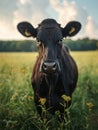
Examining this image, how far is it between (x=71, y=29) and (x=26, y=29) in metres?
0.84

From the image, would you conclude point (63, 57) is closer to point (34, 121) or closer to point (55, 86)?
point (55, 86)

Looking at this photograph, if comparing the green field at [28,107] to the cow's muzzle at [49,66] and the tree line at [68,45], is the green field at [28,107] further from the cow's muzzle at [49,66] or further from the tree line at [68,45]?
the tree line at [68,45]

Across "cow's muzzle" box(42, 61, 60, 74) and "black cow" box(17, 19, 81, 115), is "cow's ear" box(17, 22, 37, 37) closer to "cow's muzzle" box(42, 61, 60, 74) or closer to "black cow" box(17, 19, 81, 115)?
"black cow" box(17, 19, 81, 115)

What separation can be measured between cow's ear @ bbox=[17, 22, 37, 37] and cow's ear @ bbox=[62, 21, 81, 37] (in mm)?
555

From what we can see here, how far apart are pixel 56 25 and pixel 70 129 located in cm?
187

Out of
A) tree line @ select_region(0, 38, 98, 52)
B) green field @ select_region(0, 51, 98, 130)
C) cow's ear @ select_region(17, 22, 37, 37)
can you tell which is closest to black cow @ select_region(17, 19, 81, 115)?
cow's ear @ select_region(17, 22, 37, 37)

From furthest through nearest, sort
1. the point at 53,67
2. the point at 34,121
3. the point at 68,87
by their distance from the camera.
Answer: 1. the point at 68,87
2. the point at 34,121
3. the point at 53,67

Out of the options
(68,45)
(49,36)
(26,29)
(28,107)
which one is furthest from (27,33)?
(68,45)

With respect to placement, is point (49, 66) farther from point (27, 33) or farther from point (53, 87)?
point (27, 33)

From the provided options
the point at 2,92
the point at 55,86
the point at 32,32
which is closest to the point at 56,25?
the point at 32,32

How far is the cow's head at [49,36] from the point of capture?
617 centimetres

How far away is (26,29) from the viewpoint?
7.21 m

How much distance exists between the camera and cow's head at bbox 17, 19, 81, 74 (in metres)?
6.17

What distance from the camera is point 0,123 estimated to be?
6410 millimetres
